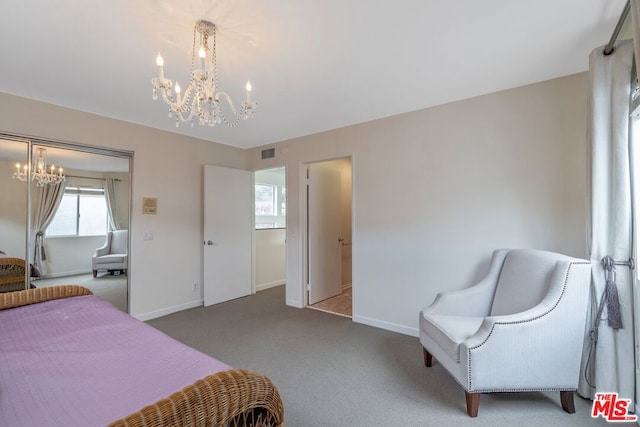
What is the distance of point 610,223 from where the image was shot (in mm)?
1834

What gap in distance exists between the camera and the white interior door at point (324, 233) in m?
4.14

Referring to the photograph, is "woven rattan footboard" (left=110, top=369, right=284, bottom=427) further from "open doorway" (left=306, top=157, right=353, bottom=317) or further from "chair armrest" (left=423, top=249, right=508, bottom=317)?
"open doorway" (left=306, top=157, right=353, bottom=317)

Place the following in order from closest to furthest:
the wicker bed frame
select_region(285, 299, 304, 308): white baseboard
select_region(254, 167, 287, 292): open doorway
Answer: the wicker bed frame, select_region(285, 299, 304, 308): white baseboard, select_region(254, 167, 287, 292): open doorway

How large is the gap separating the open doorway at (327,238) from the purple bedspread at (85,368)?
2.70 meters

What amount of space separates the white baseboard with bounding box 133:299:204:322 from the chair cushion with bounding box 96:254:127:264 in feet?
2.26

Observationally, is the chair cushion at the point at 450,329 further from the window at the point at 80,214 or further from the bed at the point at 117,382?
the window at the point at 80,214

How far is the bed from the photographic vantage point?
854 mm

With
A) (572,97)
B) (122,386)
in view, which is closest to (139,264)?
(122,386)

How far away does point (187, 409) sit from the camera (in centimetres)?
85

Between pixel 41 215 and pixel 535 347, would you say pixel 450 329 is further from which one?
pixel 41 215

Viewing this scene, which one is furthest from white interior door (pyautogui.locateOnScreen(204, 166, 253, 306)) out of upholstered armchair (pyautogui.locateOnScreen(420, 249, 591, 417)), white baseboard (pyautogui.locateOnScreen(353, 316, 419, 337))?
upholstered armchair (pyautogui.locateOnScreen(420, 249, 591, 417))

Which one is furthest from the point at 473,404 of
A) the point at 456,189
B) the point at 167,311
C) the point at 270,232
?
the point at 270,232

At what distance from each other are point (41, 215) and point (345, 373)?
327cm

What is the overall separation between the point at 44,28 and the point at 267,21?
1.37 meters
